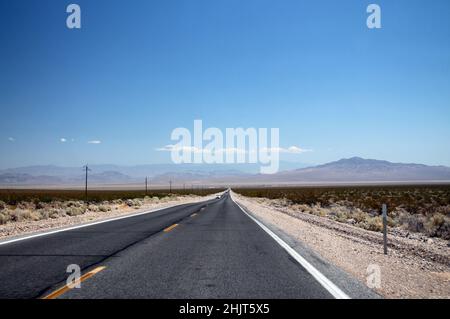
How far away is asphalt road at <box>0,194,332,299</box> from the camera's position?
5.92 metres

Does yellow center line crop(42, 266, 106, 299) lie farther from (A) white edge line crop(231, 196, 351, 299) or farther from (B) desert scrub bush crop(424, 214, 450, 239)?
(B) desert scrub bush crop(424, 214, 450, 239)

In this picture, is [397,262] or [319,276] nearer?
[319,276]

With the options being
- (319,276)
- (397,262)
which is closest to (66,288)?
(319,276)

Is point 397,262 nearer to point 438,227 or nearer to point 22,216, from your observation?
point 438,227

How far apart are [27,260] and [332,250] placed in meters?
7.33

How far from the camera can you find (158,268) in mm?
7598

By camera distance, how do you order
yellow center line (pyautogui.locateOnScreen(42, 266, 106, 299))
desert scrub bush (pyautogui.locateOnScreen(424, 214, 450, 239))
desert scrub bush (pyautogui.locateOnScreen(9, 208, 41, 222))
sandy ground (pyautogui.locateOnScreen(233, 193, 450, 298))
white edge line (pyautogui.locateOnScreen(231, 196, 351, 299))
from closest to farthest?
→ yellow center line (pyautogui.locateOnScreen(42, 266, 106, 299))
white edge line (pyautogui.locateOnScreen(231, 196, 351, 299))
sandy ground (pyautogui.locateOnScreen(233, 193, 450, 298))
desert scrub bush (pyautogui.locateOnScreen(424, 214, 450, 239))
desert scrub bush (pyautogui.locateOnScreen(9, 208, 41, 222))

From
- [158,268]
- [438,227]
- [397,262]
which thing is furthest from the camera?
[438,227]

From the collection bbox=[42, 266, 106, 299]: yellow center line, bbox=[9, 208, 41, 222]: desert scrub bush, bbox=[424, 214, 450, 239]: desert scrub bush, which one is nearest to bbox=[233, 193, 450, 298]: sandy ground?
bbox=[424, 214, 450, 239]: desert scrub bush

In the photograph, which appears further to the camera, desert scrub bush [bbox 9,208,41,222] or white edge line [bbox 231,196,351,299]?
desert scrub bush [bbox 9,208,41,222]
